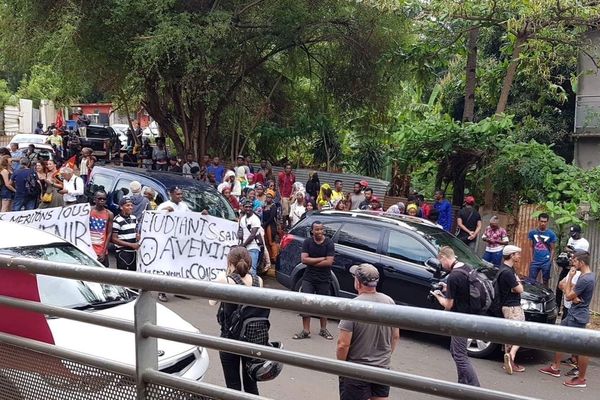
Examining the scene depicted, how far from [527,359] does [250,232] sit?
4.91 meters

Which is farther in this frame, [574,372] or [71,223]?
[71,223]

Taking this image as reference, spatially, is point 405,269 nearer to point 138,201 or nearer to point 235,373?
point 138,201

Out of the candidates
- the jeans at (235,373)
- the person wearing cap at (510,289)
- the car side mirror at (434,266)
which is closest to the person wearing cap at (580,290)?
the person wearing cap at (510,289)

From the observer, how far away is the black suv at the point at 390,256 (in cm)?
898

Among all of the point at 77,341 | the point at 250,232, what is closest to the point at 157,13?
the point at 250,232

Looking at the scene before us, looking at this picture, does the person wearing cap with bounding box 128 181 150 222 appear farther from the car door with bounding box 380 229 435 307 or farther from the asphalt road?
the car door with bounding box 380 229 435 307

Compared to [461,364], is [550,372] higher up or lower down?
lower down

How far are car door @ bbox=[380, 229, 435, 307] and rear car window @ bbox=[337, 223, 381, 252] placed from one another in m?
0.18

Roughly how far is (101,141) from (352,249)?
20245mm

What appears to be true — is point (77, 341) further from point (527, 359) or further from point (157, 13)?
point (157, 13)

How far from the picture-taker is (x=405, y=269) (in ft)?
30.2

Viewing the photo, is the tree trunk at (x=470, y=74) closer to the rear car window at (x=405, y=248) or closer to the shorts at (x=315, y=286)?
the rear car window at (x=405, y=248)

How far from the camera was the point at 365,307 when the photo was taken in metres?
1.96

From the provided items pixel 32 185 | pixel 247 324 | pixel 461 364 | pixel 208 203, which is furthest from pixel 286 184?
pixel 461 364
